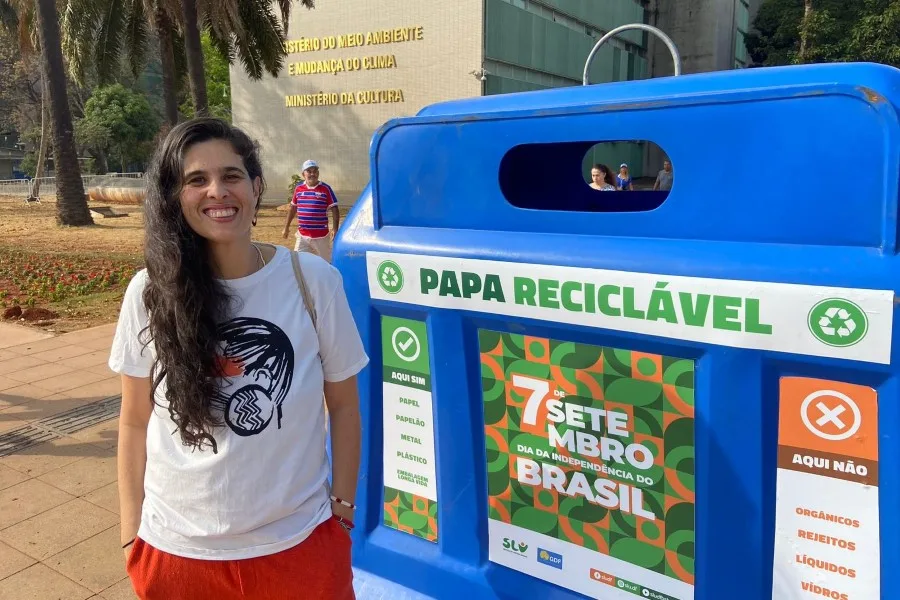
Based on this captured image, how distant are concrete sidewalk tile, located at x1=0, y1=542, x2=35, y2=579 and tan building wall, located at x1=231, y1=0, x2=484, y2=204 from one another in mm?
21866

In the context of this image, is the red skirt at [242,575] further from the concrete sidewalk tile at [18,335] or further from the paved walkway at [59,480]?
the concrete sidewalk tile at [18,335]

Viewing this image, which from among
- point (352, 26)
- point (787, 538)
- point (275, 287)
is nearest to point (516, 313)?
point (275, 287)

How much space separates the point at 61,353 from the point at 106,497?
314cm

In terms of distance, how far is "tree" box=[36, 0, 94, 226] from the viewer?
49.7 ft

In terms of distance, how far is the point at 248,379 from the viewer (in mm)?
1487

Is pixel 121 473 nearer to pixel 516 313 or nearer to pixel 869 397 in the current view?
pixel 516 313

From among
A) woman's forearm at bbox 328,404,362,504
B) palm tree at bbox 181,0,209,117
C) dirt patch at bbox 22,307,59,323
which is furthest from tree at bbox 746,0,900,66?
woman's forearm at bbox 328,404,362,504

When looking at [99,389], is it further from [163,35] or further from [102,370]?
[163,35]

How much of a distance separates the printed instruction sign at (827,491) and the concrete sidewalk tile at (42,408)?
4.40 metres

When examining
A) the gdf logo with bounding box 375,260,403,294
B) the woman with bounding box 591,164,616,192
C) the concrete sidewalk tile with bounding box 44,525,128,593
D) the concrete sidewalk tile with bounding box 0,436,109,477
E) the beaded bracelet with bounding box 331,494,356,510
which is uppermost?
the woman with bounding box 591,164,616,192

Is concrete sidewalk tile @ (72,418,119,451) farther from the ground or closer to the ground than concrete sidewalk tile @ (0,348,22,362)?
closer to the ground

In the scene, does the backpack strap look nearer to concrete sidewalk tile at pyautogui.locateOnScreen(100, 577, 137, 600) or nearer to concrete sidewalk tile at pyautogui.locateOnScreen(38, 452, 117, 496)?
concrete sidewalk tile at pyautogui.locateOnScreen(100, 577, 137, 600)

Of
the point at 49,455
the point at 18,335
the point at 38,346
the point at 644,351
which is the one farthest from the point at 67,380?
the point at 644,351

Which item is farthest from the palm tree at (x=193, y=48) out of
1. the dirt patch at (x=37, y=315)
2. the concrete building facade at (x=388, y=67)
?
the dirt patch at (x=37, y=315)
